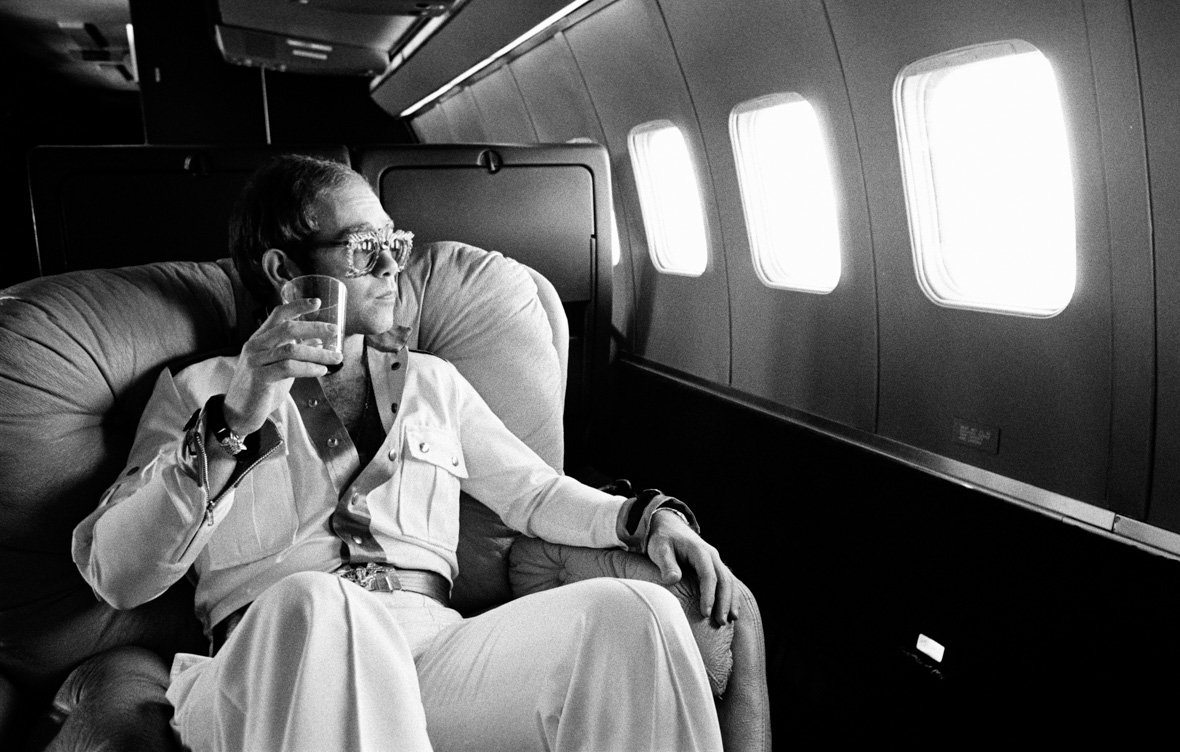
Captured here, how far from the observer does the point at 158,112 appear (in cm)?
1106

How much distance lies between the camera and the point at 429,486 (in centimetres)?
229

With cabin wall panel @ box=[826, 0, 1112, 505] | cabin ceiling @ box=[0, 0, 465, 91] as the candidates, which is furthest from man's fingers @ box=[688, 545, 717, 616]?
cabin ceiling @ box=[0, 0, 465, 91]

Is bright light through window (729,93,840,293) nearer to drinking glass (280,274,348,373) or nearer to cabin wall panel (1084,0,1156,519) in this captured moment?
cabin wall panel (1084,0,1156,519)

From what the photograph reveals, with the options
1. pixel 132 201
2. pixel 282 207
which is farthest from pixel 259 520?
pixel 132 201

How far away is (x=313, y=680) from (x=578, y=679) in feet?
1.48

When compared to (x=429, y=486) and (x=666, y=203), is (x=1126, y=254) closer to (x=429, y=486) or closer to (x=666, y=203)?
(x=429, y=486)

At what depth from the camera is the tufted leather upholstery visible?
6.49 feet

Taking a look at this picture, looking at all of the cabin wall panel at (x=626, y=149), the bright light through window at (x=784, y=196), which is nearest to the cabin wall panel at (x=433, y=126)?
the cabin wall panel at (x=626, y=149)

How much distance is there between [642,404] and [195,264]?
3.57m

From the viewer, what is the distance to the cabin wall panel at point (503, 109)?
8.24m

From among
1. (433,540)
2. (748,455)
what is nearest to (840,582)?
(748,455)

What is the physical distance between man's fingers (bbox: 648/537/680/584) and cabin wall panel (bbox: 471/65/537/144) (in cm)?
614

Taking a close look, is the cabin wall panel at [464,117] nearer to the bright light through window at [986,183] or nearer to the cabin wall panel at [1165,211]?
the bright light through window at [986,183]

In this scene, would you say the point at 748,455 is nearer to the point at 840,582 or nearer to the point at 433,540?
the point at 840,582
